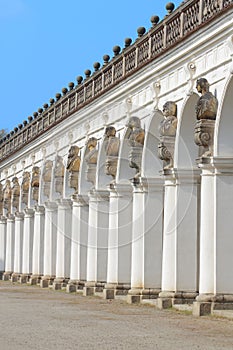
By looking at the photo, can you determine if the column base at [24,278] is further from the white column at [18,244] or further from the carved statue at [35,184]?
the carved statue at [35,184]

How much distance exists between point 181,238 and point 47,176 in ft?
64.3

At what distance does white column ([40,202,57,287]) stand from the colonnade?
4 cm

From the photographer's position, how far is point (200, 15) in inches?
968

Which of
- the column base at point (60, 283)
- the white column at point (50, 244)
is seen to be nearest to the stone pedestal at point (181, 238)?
the column base at point (60, 283)

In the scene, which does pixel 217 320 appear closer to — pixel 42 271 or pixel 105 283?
pixel 105 283

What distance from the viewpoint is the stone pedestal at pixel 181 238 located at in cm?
2609

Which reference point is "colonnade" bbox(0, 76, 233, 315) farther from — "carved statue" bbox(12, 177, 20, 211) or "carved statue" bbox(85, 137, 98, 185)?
"carved statue" bbox(12, 177, 20, 211)

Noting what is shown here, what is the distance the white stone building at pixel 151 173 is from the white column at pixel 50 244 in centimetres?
5

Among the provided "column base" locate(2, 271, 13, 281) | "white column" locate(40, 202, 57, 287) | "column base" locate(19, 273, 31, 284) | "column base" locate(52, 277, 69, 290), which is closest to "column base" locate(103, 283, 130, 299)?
"column base" locate(52, 277, 69, 290)

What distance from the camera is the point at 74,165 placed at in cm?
3884

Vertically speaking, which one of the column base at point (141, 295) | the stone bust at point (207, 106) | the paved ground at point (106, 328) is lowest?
the paved ground at point (106, 328)

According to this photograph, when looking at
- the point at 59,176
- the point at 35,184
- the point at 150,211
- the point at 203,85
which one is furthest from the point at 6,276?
the point at 203,85

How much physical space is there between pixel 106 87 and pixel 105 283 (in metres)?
6.60

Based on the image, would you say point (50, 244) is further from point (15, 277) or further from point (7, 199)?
point (7, 199)
